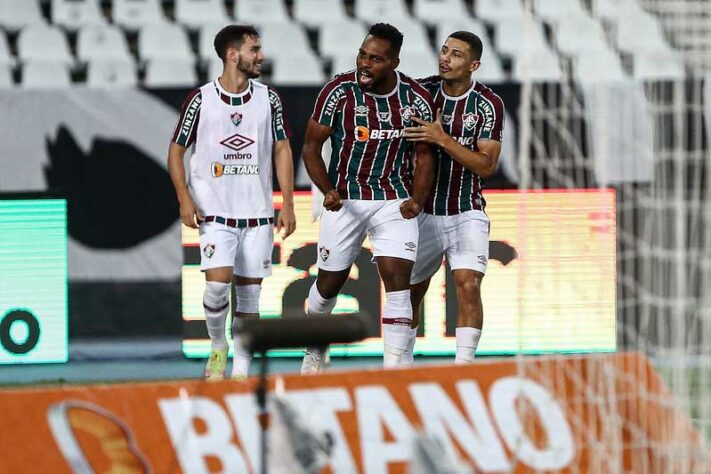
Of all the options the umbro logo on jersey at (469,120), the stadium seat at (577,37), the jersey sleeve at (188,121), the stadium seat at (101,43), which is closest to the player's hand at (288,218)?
the jersey sleeve at (188,121)

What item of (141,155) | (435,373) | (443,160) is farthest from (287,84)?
(435,373)

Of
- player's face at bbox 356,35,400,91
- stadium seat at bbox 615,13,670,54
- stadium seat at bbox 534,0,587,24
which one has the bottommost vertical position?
player's face at bbox 356,35,400,91

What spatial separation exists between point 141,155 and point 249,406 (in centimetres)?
461

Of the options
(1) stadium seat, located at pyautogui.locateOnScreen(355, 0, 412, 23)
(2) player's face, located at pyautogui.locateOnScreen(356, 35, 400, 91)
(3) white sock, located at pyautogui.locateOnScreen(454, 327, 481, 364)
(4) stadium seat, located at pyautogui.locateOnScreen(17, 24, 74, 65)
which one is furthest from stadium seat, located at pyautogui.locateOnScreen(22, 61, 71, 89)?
(3) white sock, located at pyautogui.locateOnScreen(454, 327, 481, 364)

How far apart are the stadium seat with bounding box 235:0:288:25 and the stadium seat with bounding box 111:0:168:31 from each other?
644mm

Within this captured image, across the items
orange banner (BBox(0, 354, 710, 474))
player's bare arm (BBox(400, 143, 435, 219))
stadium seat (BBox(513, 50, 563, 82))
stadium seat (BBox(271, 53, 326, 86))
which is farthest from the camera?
stadium seat (BBox(271, 53, 326, 86))

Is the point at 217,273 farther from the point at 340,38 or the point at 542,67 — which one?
the point at 340,38

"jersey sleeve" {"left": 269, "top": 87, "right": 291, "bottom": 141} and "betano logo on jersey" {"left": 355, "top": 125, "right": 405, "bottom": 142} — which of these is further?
"jersey sleeve" {"left": 269, "top": 87, "right": 291, "bottom": 141}

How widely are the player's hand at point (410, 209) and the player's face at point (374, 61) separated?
62cm

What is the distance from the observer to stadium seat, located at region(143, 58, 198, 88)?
9.73 meters

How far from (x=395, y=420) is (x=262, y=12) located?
6.49 metres

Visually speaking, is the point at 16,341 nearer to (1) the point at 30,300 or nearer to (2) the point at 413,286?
(1) the point at 30,300

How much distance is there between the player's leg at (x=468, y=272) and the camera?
6914 millimetres

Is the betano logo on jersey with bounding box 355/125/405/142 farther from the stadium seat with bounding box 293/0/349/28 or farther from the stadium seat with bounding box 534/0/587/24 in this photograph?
the stadium seat with bounding box 293/0/349/28
